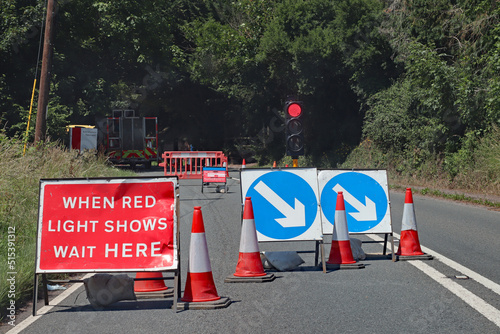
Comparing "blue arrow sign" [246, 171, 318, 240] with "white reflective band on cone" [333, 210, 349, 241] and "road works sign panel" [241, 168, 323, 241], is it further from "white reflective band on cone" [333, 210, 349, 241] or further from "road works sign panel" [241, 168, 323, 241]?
"white reflective band on cone" [333, 210, 349, 241]

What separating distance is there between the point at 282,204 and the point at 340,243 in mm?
880

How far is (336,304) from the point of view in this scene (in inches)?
256

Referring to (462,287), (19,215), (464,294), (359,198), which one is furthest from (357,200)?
(19,215)

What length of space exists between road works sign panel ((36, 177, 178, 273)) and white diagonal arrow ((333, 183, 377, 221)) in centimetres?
330

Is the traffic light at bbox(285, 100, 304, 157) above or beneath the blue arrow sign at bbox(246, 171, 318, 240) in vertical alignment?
above

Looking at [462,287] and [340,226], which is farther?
[340,226]

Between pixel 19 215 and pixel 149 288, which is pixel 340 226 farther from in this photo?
pixel 19 215

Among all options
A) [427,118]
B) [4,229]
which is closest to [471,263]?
[4,229]

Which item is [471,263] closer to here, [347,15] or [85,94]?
[347,15]

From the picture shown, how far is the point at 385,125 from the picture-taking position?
2881cm

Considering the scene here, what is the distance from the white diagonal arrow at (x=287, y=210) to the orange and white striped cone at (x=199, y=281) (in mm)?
2016

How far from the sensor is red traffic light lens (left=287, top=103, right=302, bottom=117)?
1634 centimetres

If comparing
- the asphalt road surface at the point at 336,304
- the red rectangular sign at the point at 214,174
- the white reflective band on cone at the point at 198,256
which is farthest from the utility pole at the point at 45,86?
the white reflective band on cone at the point at 198,256

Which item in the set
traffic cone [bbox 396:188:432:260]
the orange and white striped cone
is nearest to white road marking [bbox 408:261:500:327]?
traffic cone [bbox 396:188:432:260]
